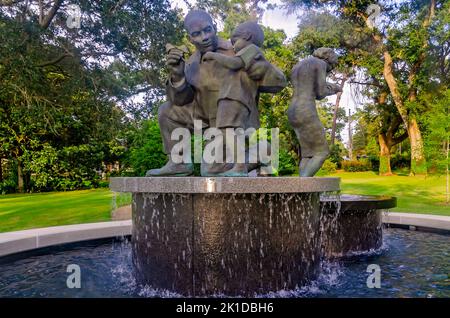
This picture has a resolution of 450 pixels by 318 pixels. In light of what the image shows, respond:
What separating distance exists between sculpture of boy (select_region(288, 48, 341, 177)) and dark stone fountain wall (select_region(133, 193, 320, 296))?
97cm

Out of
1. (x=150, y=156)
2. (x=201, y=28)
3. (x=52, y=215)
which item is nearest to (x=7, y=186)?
(x=52, y=215)

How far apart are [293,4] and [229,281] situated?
2864 cm

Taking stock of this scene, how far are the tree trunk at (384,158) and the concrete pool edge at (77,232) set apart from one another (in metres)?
26.3

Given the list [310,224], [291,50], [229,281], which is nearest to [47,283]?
[229,281]

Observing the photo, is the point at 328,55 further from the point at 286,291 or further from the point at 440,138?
the point at 440,138

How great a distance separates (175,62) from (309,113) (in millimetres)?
1852

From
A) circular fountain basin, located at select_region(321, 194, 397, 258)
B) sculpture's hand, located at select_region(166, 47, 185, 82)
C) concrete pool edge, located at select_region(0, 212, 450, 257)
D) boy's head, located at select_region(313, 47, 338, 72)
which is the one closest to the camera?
sculpture's hand, located at select_region(166, 47, 185, 82)

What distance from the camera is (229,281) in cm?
420

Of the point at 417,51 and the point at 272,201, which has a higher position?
the point at 417,51

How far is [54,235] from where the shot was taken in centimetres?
695

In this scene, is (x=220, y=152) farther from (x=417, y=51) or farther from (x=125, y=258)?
(x=417, y=51)

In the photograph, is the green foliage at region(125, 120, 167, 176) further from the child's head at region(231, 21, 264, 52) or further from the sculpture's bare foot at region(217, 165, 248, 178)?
the sculpture's bare foot at region(217, 165, 248, 178)

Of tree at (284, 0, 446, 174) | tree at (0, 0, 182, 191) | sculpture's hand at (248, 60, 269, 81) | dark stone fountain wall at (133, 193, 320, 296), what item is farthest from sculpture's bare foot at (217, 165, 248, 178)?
tree at (284, 0, 446, 174)

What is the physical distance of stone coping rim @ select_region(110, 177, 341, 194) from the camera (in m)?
4.00
